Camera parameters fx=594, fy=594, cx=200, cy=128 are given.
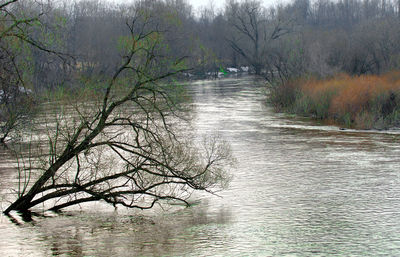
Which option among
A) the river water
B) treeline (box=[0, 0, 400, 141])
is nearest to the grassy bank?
treeline (box=[0, 0, 400, 141])

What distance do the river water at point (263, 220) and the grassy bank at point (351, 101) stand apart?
5.75m

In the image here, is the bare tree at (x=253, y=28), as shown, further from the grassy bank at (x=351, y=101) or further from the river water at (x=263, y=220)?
the river water at (x=263, y=220)

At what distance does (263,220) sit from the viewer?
38.2 feet

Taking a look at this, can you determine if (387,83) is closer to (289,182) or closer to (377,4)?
(289,182)

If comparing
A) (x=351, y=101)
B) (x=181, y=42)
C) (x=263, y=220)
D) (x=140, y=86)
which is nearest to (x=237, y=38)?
(x=181, y=42)

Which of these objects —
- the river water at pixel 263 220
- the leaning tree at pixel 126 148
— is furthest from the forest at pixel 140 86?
the river water at pixel 263 220

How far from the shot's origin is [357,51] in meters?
34.3

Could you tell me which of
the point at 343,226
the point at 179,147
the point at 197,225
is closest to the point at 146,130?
the point at 179,147

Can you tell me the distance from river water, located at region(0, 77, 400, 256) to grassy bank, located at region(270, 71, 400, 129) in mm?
5747

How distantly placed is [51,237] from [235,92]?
101 ft

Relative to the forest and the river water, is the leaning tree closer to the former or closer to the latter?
the forest

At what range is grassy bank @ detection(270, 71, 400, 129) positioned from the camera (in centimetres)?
2367

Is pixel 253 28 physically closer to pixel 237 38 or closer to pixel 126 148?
pixel 237 38

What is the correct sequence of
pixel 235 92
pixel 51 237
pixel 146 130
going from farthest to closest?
1. pixel 235 92
2. pixel 146 130
3. pixel 51 237
